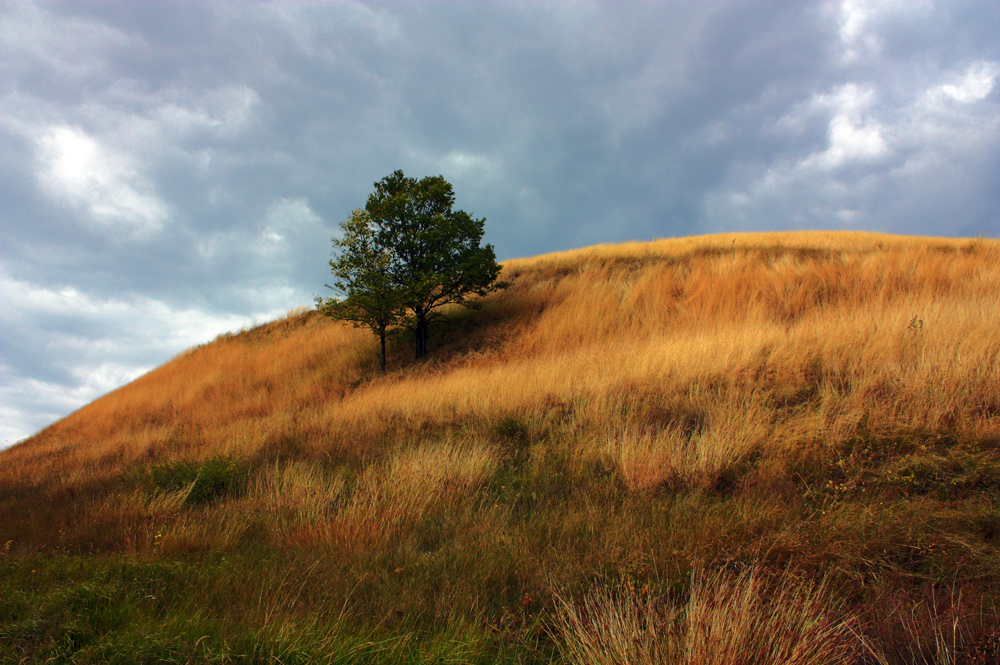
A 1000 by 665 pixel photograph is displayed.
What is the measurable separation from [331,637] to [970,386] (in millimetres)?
7550

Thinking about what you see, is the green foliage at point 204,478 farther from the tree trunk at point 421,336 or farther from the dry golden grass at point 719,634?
the tree trunk at point 421,336

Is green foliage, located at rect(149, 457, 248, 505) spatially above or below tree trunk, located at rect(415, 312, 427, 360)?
below

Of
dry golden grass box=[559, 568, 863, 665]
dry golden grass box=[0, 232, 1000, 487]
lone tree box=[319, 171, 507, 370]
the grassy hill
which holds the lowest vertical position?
dry golden grass box=[559, 568, 863, 665]

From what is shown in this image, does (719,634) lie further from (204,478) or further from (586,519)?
(204,478)

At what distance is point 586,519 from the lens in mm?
4391

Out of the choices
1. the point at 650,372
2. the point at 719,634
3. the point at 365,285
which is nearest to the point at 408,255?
the point at 365,285

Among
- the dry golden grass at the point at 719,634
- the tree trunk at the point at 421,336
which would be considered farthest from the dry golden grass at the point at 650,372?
the dry golden grass at the point at 719,634

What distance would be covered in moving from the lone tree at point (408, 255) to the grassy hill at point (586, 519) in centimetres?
613

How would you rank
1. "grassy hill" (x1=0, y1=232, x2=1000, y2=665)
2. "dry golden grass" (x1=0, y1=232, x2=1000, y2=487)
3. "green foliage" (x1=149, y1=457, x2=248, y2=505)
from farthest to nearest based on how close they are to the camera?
"green foliage" (x1=149, y1=457, x2=248, y2=505) → "dry golden grass" (x1=0, y1=232, x2=1000, y2=487) → "grassy hill" (x1=0, y1=232, x2=1000, y2=665)

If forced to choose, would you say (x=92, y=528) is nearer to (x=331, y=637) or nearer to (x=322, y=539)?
(x=322, y=539)

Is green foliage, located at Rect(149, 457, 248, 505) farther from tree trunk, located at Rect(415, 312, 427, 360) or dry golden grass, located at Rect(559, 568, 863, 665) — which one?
tree trunk, located at Rect(415, 312, 427, 360)

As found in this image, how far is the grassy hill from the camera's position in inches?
112

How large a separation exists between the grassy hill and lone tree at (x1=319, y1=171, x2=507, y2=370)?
20.1ft

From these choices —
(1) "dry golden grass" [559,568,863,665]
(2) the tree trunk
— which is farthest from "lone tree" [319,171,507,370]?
(1) "dry golden grass" [559,568,863,665]
